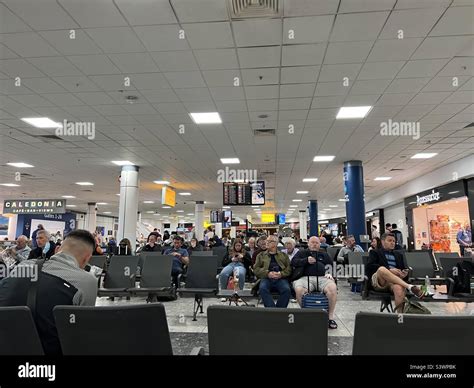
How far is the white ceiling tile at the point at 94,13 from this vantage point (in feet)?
11.9

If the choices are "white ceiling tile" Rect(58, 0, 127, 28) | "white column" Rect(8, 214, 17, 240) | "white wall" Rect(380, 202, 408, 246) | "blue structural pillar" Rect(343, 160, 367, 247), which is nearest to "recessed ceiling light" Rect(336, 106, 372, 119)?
"blue structural pillar" Rect(343, 160, 367, 247)

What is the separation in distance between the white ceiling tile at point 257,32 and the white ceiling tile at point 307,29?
0.09 m

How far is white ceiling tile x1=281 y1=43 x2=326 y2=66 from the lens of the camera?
4.44 metres

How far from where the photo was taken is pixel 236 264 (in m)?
6.75

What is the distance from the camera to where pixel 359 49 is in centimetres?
448

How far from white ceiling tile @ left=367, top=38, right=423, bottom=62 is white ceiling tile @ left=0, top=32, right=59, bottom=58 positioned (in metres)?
4.53

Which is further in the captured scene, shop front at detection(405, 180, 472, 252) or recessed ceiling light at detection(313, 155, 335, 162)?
shop front at detection(405, 180, 472, 252)

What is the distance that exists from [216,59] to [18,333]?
421 cm

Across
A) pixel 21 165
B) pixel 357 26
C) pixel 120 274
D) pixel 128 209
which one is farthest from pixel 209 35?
pixel 21 165

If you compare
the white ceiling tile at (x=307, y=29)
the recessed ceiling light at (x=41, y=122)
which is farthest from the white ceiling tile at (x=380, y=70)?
the recessed ceiling light at (x=41, y=122)

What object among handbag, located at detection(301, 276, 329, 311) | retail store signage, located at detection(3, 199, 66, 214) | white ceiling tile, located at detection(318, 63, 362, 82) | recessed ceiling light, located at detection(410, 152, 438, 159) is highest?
recessed ceiling light, located at detection(410, 152, 438, 159)

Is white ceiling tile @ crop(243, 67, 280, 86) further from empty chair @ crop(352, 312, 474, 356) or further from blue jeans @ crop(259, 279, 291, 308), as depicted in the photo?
empty chair @ crop(352, 312, 474, 356)

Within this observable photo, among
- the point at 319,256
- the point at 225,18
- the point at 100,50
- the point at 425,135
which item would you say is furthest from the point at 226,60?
the point at 425,135

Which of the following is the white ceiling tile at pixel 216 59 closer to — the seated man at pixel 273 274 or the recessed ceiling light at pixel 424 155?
the seated man at pixel 273 274
